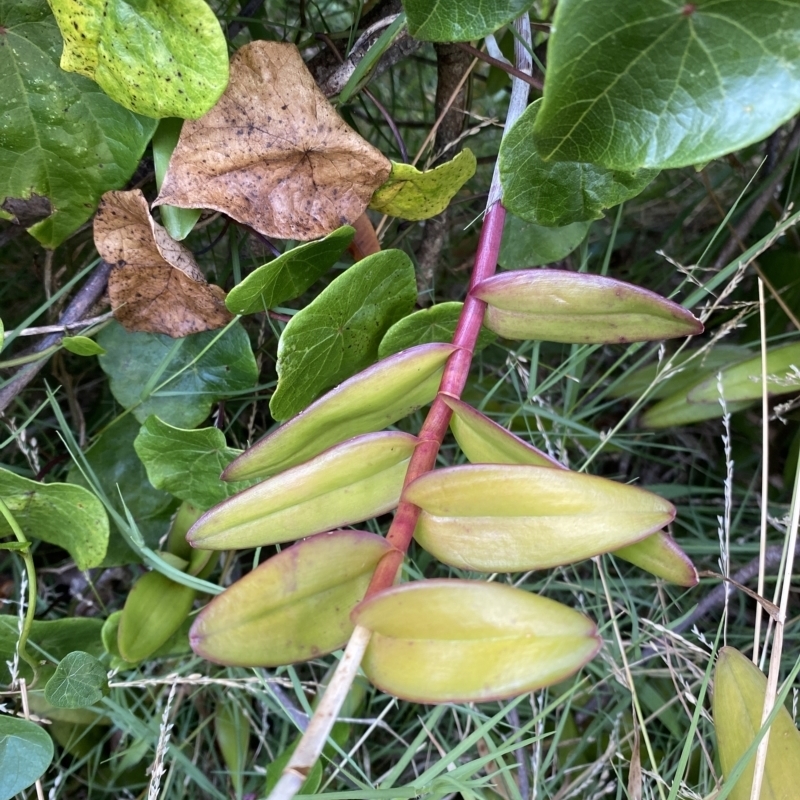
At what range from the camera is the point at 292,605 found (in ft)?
1.42

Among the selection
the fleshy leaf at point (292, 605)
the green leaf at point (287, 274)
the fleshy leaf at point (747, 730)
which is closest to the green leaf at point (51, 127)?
the green leaf at point (287, 274)

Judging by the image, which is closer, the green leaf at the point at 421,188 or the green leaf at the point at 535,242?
the green leaf at the point at 421,188

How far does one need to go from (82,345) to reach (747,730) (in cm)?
69

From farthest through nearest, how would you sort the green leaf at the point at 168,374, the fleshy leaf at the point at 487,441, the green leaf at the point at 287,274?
the green leaf at the point at 168,374 < the green leaf at the point at 287,274 < the fleshy leaf at the point at 487,441

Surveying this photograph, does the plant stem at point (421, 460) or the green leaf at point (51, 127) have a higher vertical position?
the green leaf at point (51, 127)

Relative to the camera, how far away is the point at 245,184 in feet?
1.90

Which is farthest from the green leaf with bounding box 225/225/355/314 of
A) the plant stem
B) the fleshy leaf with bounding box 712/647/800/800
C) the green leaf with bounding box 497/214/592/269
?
the fleshy leaf with bounding box 712/647/800/800

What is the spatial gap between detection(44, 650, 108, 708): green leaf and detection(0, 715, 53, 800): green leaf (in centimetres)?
3

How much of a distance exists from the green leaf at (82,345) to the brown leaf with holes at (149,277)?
4cm

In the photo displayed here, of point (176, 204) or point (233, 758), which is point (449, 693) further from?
point (233, 758)

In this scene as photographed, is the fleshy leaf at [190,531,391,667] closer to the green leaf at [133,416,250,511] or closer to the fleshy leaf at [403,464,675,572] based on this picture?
the fleshy leaf at [403,464,675,572]

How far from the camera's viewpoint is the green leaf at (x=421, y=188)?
0.60 metres

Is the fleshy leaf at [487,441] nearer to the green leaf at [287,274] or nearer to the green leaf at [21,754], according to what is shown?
the green leaf at [287,274]

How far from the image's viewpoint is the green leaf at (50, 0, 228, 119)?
48 centimetres
